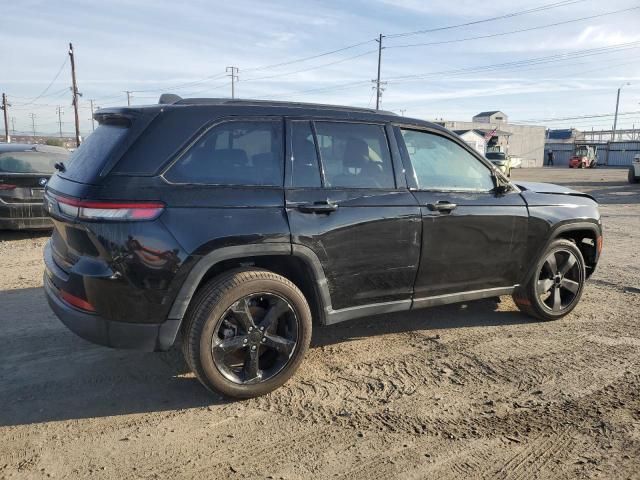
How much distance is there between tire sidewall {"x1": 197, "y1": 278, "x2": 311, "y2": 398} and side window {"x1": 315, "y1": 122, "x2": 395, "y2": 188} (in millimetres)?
824

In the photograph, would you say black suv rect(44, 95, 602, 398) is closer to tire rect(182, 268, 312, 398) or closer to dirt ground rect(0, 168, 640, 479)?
tire rect(182, 268, 312, 398)

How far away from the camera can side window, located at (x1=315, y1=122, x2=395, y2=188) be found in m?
3.60

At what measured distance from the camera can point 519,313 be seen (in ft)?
16.7

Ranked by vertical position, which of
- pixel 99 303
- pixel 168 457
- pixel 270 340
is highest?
pixel 99 303

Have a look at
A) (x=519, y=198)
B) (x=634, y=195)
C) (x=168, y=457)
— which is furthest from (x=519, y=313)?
(x=634, y=195)

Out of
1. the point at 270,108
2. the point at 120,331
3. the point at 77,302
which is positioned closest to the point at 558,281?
the point at 270,108

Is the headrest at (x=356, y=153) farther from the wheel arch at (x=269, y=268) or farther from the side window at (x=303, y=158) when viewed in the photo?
the wheel arch at (x=269, y=268)

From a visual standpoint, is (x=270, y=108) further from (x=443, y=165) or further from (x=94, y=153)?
(x=443, y=165)

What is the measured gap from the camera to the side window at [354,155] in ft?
11.8

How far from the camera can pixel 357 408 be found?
10.6 ft

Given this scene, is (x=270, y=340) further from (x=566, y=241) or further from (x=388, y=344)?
(x=566, y=241)

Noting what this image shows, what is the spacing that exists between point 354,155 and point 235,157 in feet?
3.05

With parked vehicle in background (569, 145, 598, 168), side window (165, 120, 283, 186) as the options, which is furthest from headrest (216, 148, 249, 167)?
parked vehicle in background (569, 145, 598, 168)

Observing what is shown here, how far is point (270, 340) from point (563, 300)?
315 cm
